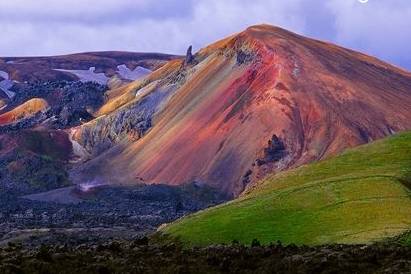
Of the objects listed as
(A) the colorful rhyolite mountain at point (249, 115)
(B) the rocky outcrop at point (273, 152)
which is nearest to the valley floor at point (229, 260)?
(A) the colorful rhyolite mountain at point (249, 115)

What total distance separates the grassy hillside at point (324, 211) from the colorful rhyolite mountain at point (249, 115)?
82.9 meters

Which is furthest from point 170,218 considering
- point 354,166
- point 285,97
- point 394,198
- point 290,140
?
point 394,198

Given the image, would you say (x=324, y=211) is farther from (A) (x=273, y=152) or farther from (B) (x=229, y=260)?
(A) (x=273, y=152)

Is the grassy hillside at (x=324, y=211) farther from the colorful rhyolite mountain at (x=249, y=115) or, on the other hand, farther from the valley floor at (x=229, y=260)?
the colorful rhyolite mountain at (x=249, y=115)

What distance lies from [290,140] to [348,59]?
1672 inches

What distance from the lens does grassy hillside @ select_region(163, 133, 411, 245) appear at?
1612 inches

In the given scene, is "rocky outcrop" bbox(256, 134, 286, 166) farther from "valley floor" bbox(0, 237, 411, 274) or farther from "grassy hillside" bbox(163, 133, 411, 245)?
"valley floor" bbox(0, 237, 411, 274)

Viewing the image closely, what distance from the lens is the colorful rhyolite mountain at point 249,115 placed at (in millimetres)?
140250

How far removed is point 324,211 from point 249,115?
107 metres

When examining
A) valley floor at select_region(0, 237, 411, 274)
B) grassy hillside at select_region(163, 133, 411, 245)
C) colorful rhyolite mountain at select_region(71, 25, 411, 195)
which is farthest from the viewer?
colorful rhyolite mountain at select_region(71, 25, 411, 195)

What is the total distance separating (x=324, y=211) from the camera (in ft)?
144

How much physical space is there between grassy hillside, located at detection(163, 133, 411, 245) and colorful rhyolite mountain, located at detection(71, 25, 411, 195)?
272ft

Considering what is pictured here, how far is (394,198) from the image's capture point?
43.7 meters

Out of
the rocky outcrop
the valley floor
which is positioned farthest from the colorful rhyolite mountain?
the valley floor
